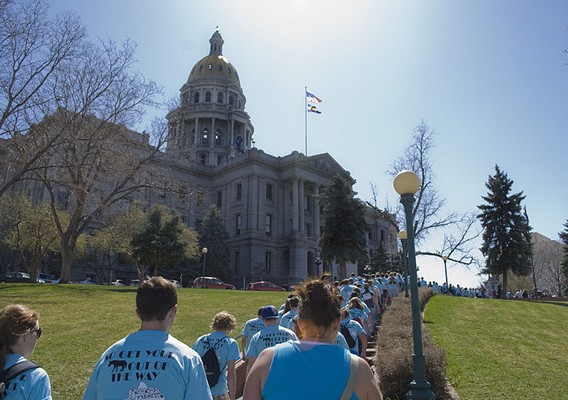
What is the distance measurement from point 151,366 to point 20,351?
1003mm

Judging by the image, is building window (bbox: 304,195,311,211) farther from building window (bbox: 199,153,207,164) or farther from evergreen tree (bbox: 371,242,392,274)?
building window (bbox: 199,153,207,164)

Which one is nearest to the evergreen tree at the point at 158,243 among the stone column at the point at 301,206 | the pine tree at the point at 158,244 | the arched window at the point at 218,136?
the pine tree at the point at 158,244

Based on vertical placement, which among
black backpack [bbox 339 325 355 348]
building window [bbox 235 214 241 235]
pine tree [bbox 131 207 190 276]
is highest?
building window [bbox 235 214 241 235]

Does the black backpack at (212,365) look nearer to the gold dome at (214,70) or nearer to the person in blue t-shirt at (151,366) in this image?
the person in blue t-shirt at (151,366)

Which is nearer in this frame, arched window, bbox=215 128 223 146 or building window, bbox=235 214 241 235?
building window, bbox=235 214 241 235

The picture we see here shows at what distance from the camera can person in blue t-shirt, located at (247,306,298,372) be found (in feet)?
20.1

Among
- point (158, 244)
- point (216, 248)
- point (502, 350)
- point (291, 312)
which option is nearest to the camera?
point (291, 312)

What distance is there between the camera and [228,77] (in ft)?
311

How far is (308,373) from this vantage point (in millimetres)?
2738

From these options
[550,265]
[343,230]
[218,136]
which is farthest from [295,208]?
[550,265]

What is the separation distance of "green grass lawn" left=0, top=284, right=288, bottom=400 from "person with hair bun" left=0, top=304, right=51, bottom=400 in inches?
230

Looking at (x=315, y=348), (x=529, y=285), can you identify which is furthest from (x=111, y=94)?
(x=529, y=285)

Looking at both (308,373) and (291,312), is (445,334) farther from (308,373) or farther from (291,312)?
(308,373)

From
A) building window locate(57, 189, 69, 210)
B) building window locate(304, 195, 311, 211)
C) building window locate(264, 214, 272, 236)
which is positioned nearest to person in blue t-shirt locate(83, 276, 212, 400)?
building window locate(57, 189, 69, 210)
